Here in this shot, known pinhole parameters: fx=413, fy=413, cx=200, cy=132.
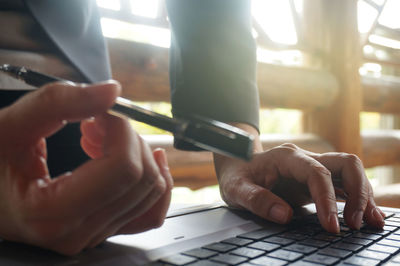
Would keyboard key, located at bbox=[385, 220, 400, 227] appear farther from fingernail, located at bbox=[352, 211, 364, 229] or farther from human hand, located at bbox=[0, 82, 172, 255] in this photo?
human hand, located at bbox=[0, 82, 172, 255]

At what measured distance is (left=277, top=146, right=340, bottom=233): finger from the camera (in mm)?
490

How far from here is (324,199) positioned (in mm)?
537

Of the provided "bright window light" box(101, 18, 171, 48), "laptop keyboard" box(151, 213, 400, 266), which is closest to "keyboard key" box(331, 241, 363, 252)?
"laptop keyboard" box(151, 213, 400, 266)

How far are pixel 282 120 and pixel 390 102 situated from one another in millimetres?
938

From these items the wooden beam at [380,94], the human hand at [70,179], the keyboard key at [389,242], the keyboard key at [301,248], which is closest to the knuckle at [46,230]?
the human hand at [70,179]

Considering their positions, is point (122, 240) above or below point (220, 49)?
below

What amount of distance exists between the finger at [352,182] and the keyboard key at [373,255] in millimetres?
122

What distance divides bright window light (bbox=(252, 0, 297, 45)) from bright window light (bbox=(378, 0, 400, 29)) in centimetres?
75

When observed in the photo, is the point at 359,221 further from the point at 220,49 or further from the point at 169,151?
the point at 169,151

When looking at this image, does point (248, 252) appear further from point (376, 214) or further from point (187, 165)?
point (187, 165)

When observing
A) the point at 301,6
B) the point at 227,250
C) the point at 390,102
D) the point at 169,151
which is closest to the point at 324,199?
the point at 227,250

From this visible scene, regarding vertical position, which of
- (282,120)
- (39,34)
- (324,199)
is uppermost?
(39,34)

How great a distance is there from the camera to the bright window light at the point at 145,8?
160 cm

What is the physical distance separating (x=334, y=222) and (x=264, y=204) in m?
0.10
